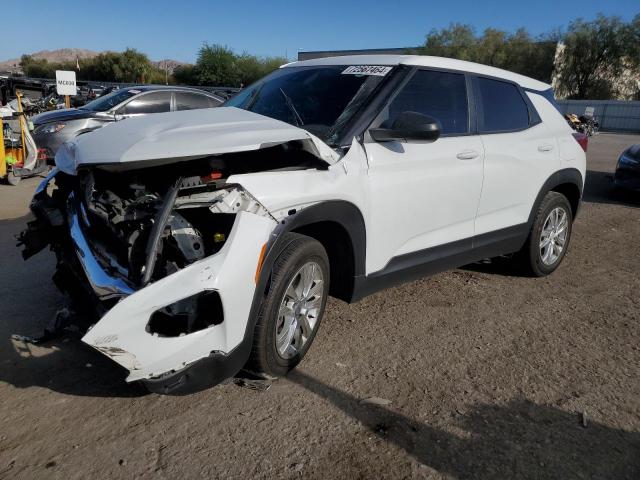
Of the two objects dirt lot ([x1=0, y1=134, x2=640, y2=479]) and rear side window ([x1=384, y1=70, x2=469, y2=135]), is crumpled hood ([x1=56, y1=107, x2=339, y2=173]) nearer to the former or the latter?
rear side window ([x1=384, y1=70, x2=469, y2=135])

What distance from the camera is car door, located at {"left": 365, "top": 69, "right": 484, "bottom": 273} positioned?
11.2 ft

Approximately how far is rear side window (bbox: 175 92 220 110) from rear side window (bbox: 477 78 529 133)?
318 inches

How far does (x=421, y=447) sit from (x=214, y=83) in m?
59.9

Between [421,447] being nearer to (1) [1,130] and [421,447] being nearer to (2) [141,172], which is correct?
(2) [141,172]

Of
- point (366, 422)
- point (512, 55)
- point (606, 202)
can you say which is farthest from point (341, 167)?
point (512, 55)

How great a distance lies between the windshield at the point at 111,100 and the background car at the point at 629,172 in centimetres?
957

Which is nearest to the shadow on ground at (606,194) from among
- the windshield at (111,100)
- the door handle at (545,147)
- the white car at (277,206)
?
the door handle at (545,147)

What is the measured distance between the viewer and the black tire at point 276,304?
9.30 ft

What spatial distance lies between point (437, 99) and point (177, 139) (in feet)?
6.66

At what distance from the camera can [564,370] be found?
3.40 metres

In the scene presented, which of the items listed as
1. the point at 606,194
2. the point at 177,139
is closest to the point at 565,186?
the point at 177,139

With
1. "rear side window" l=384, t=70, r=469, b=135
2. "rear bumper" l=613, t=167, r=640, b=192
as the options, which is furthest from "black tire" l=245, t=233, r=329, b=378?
"rear bumper" l=613, t=167, r=640, b=192

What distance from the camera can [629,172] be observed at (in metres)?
9.27

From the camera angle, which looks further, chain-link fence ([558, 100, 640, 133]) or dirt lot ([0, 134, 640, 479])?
chain-link fence ([558, 100, 640, 133])
